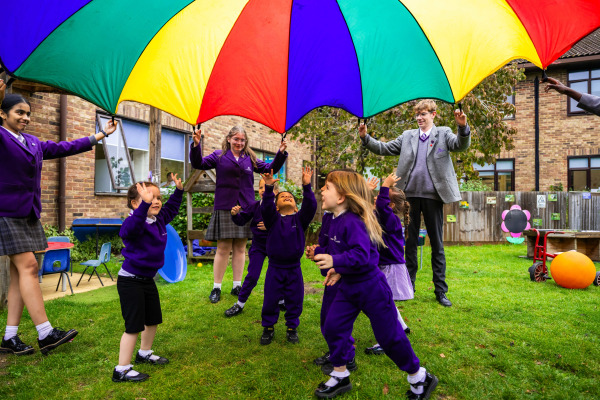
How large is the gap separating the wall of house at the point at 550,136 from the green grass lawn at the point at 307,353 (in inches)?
528

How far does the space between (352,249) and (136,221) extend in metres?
1.58

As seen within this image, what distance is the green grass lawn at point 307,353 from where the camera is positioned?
9.36 ft

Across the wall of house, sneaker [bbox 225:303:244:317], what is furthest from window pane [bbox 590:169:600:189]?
sneaker [bbox 225:303:244:317]

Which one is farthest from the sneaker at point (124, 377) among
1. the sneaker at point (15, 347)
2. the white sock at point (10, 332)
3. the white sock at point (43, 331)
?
the white sock at point (10, 332)

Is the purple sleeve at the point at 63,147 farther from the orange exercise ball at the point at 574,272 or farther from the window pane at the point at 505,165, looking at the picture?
the window pane at the point at 505,165

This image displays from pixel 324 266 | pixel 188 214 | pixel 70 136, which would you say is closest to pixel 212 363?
pixel 324 266

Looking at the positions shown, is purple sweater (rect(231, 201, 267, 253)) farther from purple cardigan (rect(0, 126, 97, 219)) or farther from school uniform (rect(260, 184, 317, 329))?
purple cardigan (rect(0, 126, 97, 219))

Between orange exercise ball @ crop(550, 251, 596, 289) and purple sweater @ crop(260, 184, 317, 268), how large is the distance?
458 cm

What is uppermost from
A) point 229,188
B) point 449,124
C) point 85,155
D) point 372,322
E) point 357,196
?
point 449,124

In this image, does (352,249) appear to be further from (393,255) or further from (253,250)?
(253,250)

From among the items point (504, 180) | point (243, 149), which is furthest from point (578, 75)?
point (243, 149)

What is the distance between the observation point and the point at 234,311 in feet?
15.1

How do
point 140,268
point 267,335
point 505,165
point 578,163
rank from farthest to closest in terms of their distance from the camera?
point 505,165
point 578,163
point 267,335
point 140,268

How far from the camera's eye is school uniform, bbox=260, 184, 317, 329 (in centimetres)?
385
